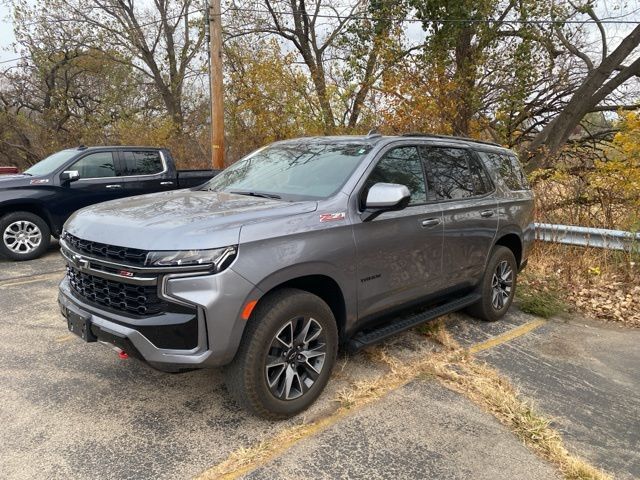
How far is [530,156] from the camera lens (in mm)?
11570

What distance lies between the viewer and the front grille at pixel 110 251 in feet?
8.73

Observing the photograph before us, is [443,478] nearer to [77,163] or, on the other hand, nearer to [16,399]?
[16,399]

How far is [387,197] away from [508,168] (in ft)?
9.01

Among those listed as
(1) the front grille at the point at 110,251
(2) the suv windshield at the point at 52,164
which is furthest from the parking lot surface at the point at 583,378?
(2) the suv windshield at the point at 52,164

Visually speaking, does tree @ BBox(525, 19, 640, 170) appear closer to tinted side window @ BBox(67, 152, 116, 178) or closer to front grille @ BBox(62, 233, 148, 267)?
tinted side window @ BBox(67, 152, 116, 178)

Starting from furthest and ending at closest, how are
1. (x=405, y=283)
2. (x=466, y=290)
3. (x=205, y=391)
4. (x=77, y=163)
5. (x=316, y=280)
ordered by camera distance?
(x=77, y=163) → (x=466, y=290) → (x=405, y=283) → (x=205, y=391) → (x=316, y=280)

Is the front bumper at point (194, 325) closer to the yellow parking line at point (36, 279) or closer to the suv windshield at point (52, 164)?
the yellow parking line at point (36, 279)

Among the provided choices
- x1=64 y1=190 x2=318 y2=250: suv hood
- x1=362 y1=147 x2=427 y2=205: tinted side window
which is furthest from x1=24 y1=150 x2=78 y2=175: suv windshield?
x1=362 y1=147 x2=427 y2=205: tinted side window

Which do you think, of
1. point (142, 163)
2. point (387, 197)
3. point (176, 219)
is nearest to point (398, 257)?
point (387, 197)

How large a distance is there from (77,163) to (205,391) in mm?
5963

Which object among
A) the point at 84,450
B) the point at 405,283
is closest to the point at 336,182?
the point at 405,283

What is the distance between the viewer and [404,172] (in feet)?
12.7

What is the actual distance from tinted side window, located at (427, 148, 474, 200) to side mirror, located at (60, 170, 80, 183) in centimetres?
587

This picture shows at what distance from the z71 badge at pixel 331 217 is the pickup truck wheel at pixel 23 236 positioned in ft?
20.3
